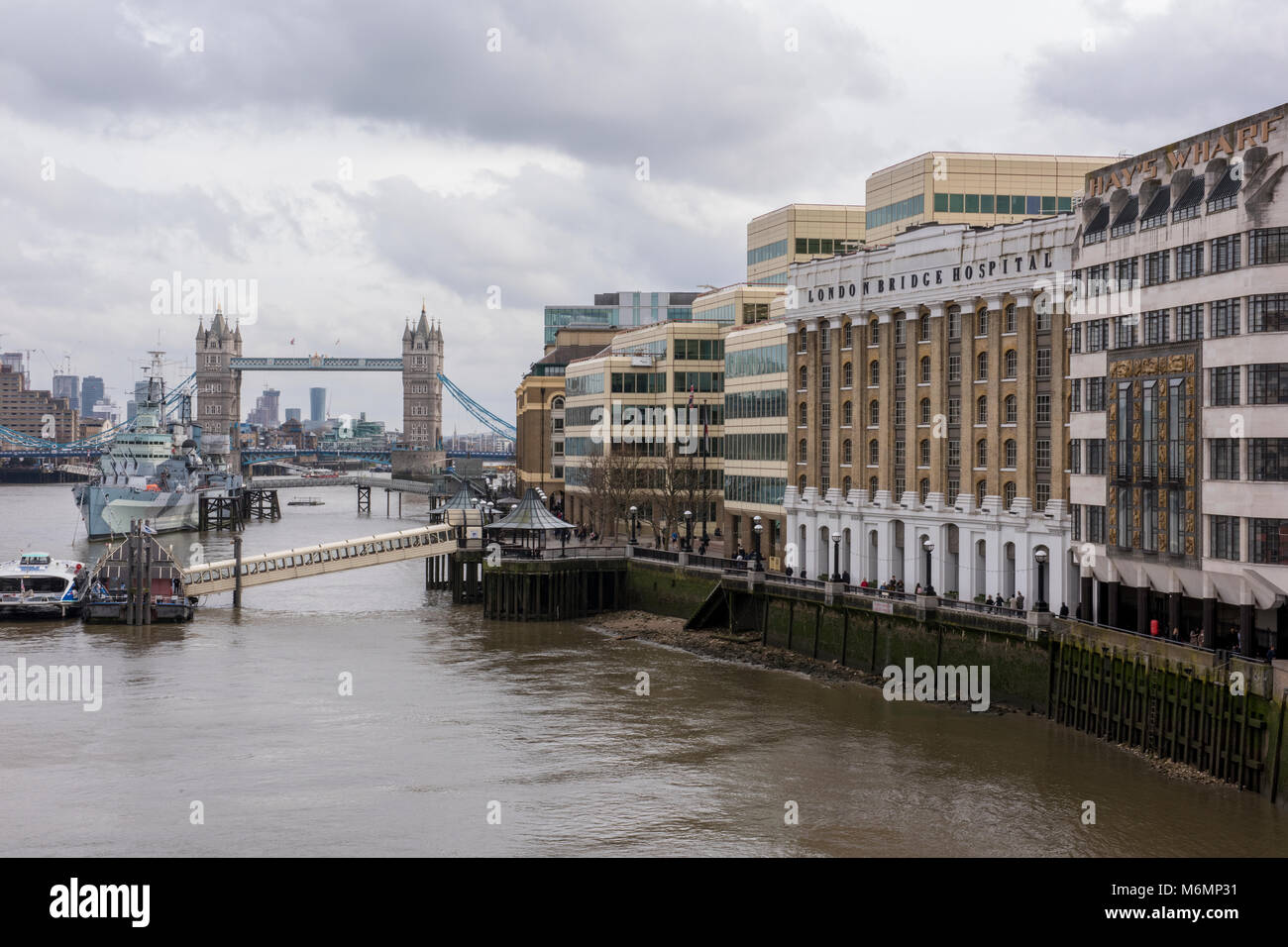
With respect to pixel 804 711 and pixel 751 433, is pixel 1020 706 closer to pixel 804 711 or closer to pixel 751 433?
pixel 804 711

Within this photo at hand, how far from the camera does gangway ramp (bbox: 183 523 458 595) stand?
7038 centimetres

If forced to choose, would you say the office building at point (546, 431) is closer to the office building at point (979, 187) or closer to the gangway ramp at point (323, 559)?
the gangway ramp at point (323, 559)

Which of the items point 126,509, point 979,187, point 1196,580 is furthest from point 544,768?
point 126,509

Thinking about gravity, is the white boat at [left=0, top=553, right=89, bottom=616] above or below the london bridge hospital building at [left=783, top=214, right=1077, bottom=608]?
below

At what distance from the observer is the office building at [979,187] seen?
2571 inches

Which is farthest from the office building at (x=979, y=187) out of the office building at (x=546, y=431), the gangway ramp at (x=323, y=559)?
the office building at (x=546, y=431)

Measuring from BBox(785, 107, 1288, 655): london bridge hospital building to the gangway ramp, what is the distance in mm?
19418

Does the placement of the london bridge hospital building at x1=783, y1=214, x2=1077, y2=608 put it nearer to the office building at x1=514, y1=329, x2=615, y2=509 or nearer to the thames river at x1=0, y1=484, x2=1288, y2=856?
the thames river at x1=0, y1=484, x2=1288, y2=856

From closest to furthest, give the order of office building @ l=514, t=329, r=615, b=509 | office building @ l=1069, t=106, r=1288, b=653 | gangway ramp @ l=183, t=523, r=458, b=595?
office building @ l=1069, t=106, r=1288, b=653 → gangway ramp @ l=183, t=523, r=458, b=595 → office building @ l=514, t=329, r=615, b=509

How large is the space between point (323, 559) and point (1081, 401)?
4035 cm

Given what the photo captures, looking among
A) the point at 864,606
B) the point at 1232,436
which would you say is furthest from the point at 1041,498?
the point at 1232,436

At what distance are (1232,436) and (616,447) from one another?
176 feet

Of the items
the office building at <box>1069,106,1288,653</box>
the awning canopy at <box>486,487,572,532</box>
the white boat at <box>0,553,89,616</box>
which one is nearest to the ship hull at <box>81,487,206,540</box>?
the white boat at <box>0,553,89,616</box>

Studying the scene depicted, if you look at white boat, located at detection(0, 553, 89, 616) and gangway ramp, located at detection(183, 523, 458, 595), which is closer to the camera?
white boat, located at detection(0, 553, 89, 616)
